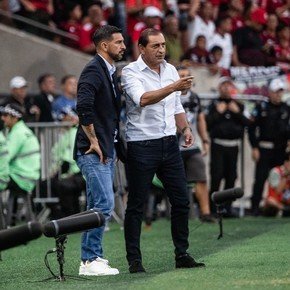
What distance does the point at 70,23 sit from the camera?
24.8 m

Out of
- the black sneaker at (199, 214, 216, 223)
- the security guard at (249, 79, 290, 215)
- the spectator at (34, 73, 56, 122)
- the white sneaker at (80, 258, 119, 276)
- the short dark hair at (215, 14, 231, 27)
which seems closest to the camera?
the white sneaker at (80, 258, 119, 276)

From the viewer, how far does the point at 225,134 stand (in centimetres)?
2116

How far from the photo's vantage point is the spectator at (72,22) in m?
24.4

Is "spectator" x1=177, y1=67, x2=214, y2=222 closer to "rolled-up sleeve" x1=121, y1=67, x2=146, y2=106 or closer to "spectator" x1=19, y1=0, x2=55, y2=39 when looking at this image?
"spectator" x1=19, y1=0, x2=55, y2=39

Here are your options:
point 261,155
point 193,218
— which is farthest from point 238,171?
point 193,218

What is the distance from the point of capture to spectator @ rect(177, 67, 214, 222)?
19.1 m

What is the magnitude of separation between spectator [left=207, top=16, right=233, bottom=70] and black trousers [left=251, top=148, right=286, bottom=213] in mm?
3519

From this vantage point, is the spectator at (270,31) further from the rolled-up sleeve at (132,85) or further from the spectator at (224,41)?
the rolled-up sleeve at (132,85)

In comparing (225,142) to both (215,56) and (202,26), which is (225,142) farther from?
(202,26)

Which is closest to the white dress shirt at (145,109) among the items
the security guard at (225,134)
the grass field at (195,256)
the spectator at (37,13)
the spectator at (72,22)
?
the grass field at (195,256)

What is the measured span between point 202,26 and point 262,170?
4.93 metres

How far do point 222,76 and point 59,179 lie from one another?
5292 mm

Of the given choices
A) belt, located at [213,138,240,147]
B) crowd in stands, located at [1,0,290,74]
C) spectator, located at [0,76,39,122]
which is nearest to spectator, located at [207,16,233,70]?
crowd in stands, located at [1,0,290,74]

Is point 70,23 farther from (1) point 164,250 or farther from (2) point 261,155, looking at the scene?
(1) point 164,250
